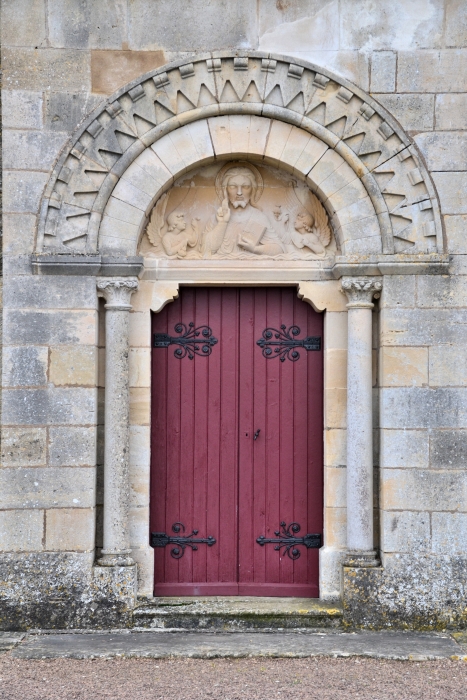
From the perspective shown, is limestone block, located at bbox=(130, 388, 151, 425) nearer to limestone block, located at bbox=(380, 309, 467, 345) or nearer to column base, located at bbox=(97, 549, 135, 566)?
column base, located at bbox=(97, 549, 135, 566)

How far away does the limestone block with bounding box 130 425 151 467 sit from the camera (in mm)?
6045

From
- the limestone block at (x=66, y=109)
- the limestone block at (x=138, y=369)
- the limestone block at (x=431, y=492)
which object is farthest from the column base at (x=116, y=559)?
the limestone block at (x=66, y=109)

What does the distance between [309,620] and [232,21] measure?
14.0 ft

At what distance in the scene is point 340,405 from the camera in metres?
6.11

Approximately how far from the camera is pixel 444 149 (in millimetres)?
5906

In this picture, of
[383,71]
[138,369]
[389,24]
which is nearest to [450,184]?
[383,71]

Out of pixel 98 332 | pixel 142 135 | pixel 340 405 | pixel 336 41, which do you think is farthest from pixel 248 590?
pixel 336 41

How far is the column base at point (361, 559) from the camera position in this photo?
19.1 feet

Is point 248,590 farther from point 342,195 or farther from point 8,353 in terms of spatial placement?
point 342,195

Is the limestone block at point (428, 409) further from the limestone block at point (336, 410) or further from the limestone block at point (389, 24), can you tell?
the limestone block at point (389, 24)

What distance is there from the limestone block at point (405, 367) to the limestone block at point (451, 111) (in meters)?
1.61

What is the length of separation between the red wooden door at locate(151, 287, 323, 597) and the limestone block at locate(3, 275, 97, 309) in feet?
2.20

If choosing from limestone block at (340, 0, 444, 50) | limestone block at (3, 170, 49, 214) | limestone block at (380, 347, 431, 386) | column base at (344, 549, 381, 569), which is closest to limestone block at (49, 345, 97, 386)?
limestone block at (3, 170, 49, 214)

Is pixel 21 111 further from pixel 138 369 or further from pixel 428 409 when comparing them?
pixel 428 409
